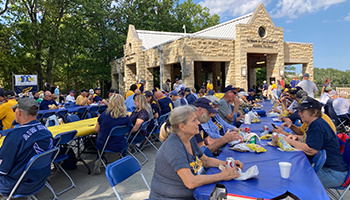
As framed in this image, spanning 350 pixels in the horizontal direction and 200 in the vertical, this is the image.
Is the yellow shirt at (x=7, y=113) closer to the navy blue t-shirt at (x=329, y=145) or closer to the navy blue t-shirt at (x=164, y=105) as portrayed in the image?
the navy blue t-shirt at (x=164, y=105)

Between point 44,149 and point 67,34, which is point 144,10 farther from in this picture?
point 44,149

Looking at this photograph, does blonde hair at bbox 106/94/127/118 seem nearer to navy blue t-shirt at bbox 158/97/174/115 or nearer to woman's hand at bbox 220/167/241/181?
navy blue t-shirt at bbox 158/97/174/115

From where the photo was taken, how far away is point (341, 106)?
667cm

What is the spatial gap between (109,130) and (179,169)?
8.47 ft

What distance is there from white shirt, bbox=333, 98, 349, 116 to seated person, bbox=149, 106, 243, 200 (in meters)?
6.29

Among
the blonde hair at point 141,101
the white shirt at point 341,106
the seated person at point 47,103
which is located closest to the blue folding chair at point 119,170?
the blonde hair at point 141,101

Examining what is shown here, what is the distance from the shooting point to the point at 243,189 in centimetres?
178

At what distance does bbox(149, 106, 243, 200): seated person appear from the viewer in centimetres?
182

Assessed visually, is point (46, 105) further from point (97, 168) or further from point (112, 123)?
point (112, 123)

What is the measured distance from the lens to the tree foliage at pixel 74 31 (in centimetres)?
2109

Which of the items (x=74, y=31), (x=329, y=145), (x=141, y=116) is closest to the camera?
(x=329, y=145)

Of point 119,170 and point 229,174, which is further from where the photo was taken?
point 119,170

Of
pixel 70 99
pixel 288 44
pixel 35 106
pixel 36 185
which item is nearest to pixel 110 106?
pixel 35 106

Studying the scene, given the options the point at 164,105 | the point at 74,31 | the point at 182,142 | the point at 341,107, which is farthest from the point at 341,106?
the point at 74,31
